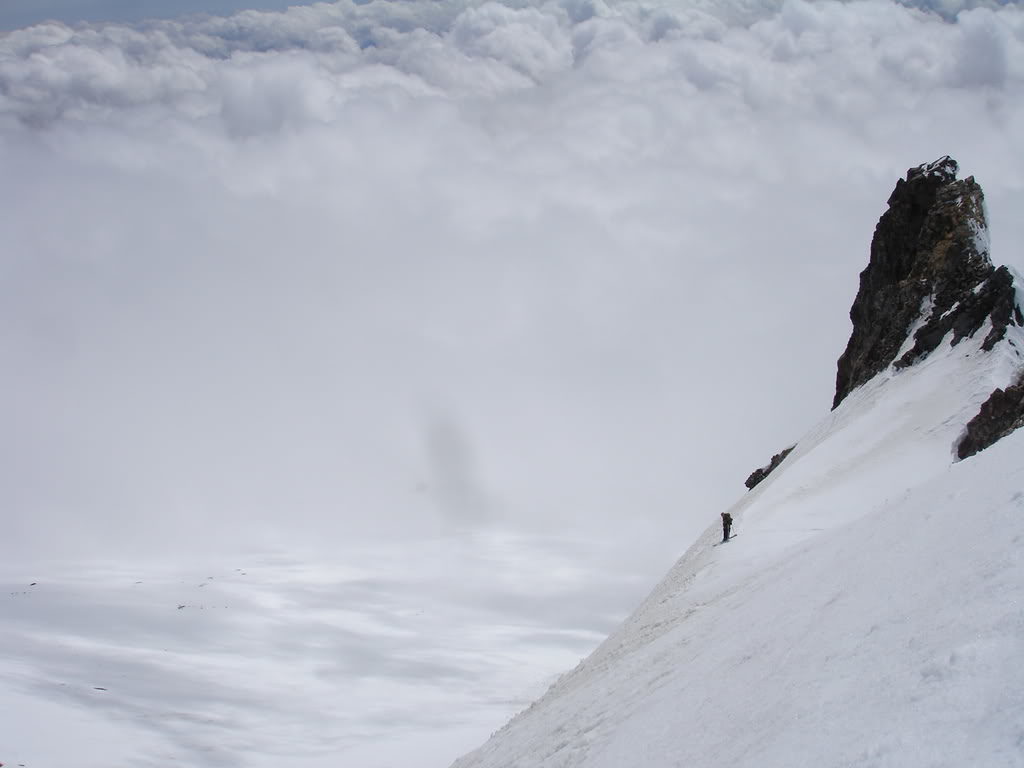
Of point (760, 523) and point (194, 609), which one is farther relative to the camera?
point (194, 609)

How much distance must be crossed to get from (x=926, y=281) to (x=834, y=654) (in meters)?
39.8

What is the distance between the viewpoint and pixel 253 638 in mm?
141000

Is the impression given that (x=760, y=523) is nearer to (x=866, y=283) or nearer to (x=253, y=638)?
(x=866, y=283)

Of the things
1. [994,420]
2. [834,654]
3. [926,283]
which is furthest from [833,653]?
[926,283]

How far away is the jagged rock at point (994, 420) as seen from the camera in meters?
27.0

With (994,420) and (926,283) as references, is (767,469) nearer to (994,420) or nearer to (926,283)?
(926,283)

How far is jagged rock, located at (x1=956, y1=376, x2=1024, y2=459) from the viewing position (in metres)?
27.0

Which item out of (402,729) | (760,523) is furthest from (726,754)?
(402,729)

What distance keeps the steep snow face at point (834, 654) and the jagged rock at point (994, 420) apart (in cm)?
135

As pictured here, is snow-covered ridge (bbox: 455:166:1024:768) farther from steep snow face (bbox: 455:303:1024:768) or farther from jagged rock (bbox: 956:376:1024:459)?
jagged rock (bbox: 956:376:1024:459)

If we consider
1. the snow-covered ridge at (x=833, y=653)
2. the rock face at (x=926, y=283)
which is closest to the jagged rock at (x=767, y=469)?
the rock face at (x=926, y=283)

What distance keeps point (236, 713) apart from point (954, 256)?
9558cm

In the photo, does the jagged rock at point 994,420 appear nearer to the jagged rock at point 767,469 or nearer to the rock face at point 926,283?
the rock face at point 926,283

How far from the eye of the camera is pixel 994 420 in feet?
92.4
